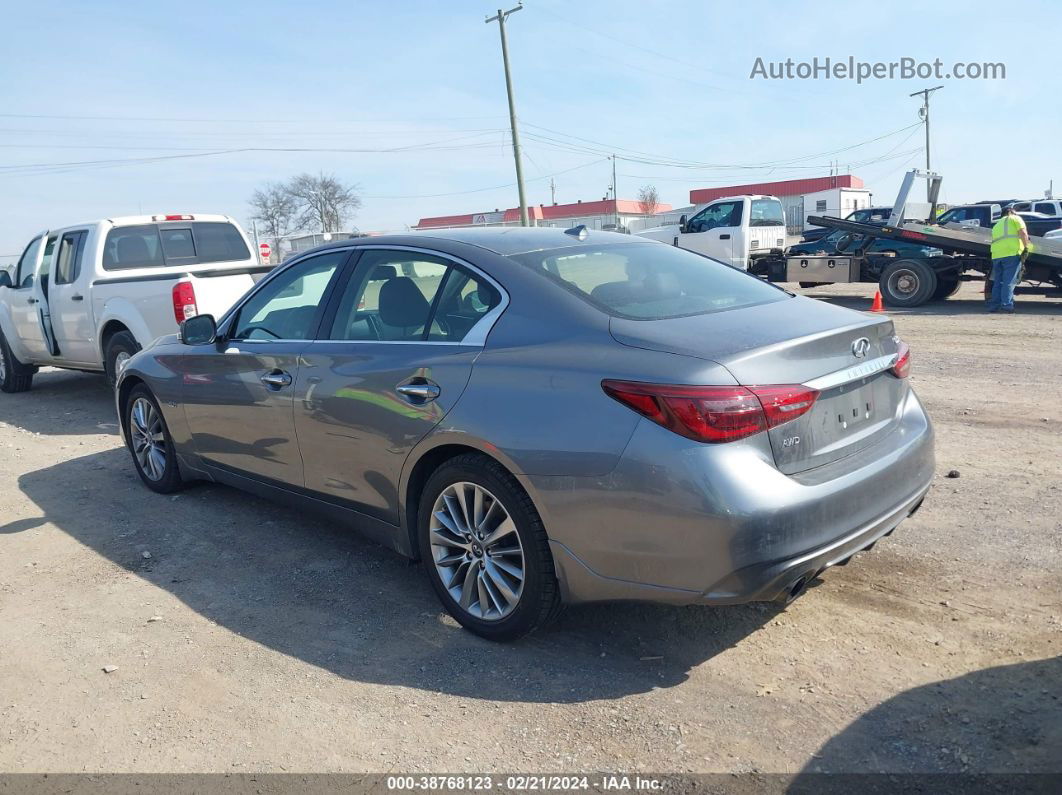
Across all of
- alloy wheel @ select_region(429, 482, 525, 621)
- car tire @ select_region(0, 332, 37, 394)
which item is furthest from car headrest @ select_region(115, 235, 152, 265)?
alloy wheel @ select_region(429, 482, 525, 621)

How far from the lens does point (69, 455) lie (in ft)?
23.8

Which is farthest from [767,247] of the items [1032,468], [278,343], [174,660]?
[174,660]

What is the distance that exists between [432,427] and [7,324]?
29.9ft

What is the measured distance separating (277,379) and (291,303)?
48cm

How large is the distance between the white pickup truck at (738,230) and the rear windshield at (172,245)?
11.1 meters

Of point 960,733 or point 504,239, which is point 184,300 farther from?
point 960,733

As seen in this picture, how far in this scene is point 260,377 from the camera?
4.64 m

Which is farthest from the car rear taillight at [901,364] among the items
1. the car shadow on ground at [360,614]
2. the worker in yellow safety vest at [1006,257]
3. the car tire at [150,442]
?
the worker in yellow safety vest at [1006,257]

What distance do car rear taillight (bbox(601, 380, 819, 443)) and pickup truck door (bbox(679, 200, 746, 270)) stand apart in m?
16.1

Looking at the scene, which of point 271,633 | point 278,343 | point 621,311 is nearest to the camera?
point 621,311

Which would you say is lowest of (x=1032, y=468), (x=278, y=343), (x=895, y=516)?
(x=1032, y=468)

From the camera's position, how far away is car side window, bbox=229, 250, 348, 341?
453 centimetres

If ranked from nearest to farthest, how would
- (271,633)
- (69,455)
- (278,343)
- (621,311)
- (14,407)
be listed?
(621,311) < (271,633) < (278,343) < (69,455) < (14,407)

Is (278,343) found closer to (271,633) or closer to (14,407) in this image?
(271,633)
